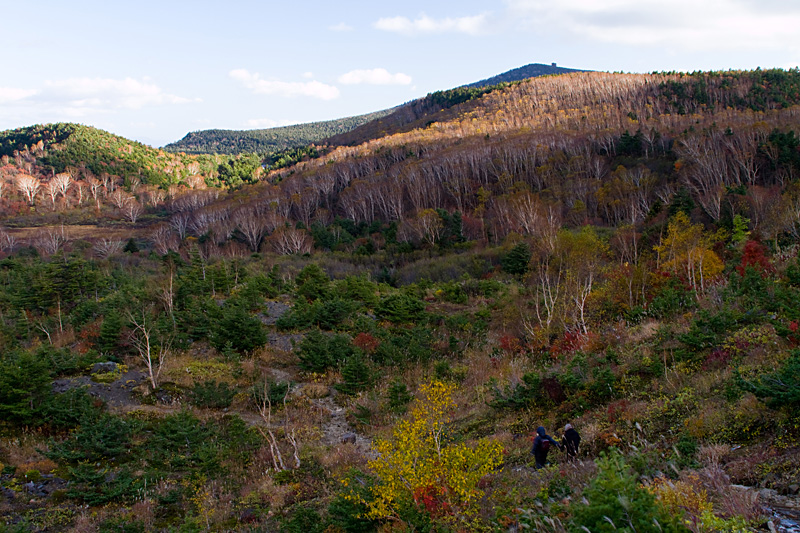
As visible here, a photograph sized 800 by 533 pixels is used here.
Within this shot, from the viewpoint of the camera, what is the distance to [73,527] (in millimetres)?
8820

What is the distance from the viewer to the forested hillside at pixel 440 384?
575 cm

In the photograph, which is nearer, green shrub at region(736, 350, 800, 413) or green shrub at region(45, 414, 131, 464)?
green shrub at region(736, 350, 800, 413)

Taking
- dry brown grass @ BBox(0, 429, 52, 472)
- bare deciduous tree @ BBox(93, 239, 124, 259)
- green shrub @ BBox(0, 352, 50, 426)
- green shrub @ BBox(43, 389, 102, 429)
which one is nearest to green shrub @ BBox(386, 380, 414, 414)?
green shrub @ BBox(43, 389, 102, 429)

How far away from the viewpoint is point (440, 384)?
720 centimetres

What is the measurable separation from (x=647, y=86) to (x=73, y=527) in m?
122

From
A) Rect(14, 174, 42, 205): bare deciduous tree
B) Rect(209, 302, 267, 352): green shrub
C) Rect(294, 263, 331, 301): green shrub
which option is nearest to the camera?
Rect(209, 302, 267, 352): green shrub

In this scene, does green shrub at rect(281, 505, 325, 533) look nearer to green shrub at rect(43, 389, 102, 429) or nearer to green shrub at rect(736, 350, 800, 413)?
green shrub at rect(736, 350, 800, 413)

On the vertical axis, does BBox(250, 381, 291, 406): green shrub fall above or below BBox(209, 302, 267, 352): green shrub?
below

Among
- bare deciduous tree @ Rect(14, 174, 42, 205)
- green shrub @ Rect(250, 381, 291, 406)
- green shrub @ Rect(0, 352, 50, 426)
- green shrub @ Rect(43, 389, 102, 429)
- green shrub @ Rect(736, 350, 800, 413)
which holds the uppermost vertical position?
bare deciduous tree @ Rect(14, 174, 42, 205)

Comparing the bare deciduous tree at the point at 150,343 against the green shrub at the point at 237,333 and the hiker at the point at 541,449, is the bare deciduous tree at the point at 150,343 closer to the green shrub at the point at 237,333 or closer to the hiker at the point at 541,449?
the green shrub at the point at 237,333

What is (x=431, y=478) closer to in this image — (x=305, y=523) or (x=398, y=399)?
(x=305, y=523)

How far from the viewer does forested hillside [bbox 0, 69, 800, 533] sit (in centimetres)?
575

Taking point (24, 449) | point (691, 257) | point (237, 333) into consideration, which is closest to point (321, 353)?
point (237, 333)

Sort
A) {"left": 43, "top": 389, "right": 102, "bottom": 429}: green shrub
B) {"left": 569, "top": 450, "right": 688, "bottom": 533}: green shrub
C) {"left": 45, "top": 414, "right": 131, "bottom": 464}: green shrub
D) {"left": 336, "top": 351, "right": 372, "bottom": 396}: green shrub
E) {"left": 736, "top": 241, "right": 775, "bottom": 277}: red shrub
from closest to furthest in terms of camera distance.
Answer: {"left": 569, "top": 450, "right": 688, "bottom": 533}: green shrub, {"left": 45, "top": 414, "right": 131, "bottom": 464}: green shrub, {"left": 43, "top": 389, "right": 102, "bottom": 429}: green shrub, {"left": 736, "top": 241, "right": 775, "bottom": 277}: red shrub, {"left": 336, "top": 351, "right": 372, "bottom": 396}: green shrub
